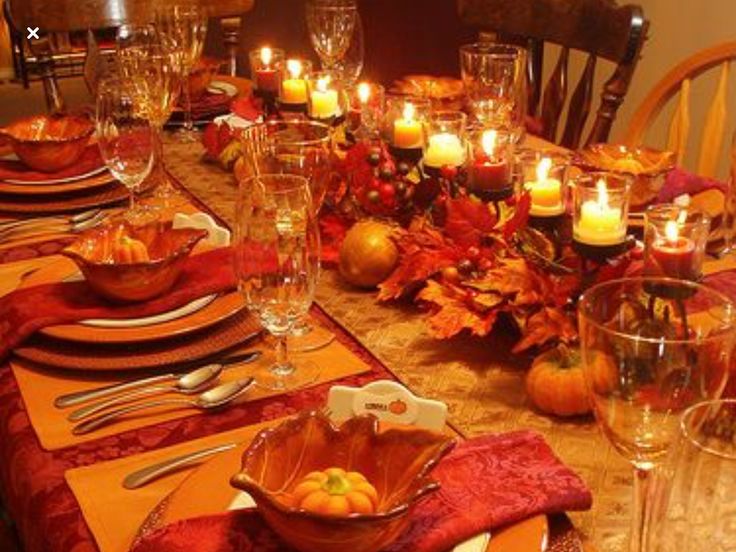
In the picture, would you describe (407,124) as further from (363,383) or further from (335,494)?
(335,494)

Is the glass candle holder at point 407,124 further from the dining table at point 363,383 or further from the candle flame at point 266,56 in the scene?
the candle flame at point 266,56

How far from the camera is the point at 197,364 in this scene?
102 cm

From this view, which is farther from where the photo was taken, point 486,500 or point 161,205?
point 161,205

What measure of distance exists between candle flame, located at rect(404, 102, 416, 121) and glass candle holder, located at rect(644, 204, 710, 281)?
45 centimetres

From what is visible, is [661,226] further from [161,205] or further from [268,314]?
[161,205]

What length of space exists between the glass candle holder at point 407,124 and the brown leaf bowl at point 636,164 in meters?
0.25

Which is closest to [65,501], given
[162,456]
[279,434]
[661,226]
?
[162,456]

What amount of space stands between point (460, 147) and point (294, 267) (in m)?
0.37

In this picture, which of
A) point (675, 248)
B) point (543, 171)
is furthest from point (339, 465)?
point (543, 171)

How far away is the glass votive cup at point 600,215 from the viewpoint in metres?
1.00

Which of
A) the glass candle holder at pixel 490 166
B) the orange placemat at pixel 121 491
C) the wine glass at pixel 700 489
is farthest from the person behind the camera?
the glass candle holder at pixel 490 166

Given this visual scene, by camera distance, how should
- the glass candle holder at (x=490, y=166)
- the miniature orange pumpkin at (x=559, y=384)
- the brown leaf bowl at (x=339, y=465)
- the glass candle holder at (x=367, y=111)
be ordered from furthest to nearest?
1. the glass candle holder at (x=367, y=111)
2. the glass candle holder at (x=490, y=166)
3. the miniature orange pumpkin at (x=559, y=384)
4. the brown leaf bowl at (x=339, y=465)

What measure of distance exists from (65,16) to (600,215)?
1611mm

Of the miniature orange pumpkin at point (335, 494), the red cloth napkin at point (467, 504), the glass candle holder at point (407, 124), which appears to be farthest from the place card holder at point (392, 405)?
the glass candle holder at point (407, 124)
